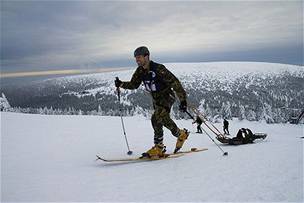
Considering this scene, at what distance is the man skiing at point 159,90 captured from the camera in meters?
6.55

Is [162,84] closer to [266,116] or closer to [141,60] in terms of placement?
[141,60]

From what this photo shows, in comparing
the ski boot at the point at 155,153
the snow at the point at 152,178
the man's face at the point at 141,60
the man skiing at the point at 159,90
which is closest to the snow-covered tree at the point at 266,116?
the man skiing at the point at 159,90

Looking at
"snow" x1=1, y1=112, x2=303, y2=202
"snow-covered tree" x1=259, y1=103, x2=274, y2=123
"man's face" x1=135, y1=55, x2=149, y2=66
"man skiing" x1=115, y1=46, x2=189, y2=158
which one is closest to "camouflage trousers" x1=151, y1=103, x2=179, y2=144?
"man skiing" x1=115, y1=46, x2=189, y2=158

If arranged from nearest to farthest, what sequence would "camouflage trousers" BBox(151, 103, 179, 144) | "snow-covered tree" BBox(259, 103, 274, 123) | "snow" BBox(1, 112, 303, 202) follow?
"snow" BBox(1, 112, 303, 202)
"camouflage trousers" BBox(151, 103, 179, 144)
"snow-covered tree" BBox(259, 103, 274, 123)

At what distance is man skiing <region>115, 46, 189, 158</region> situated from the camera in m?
6.55

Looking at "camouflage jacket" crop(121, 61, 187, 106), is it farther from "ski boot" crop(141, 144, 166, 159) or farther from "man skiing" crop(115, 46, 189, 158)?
"ski boot" crop(141, 144, 166, 159)

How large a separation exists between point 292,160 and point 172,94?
3144 millimetres

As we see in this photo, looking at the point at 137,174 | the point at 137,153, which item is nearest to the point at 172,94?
the point at 137,153

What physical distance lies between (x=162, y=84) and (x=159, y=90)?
0.55 ft

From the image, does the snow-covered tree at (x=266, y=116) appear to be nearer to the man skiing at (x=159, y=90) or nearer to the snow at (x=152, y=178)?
the man skiing at (x=159, y=90)

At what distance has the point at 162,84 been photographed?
6730 mm

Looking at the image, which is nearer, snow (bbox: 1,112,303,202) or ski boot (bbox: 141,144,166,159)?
snow (bbox: 1,112,303,202)

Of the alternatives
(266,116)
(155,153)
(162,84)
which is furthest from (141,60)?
(266,116)

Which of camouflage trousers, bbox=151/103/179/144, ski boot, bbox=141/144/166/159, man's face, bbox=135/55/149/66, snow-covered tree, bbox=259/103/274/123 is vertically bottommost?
snow-covered tree, bbox=259/103/274/123
